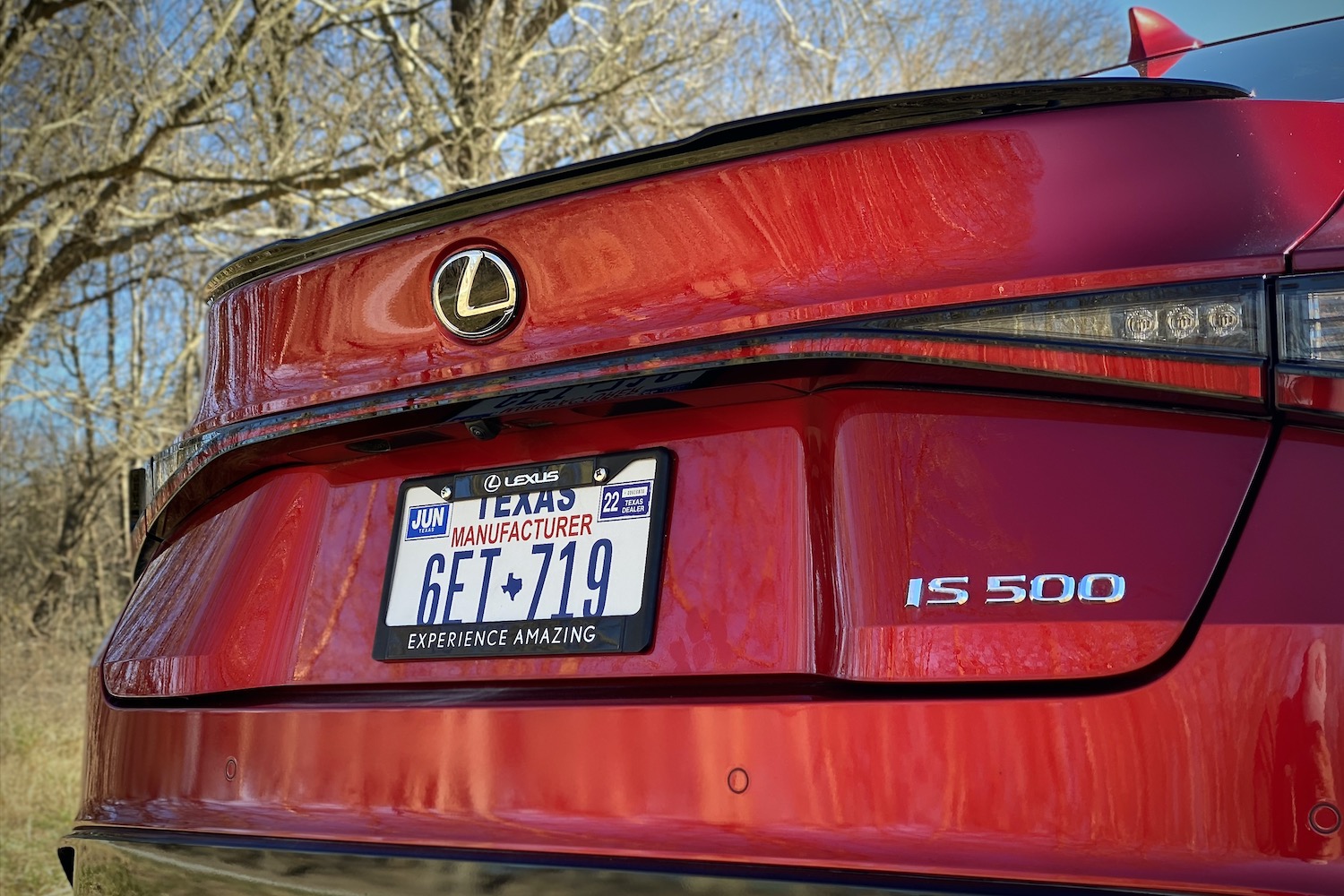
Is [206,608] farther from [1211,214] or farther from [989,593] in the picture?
[1211,214]

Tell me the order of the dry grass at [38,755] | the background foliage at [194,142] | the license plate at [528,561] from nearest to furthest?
the license plate at [528,561], the dry grass at [38,755], the background foliage at [194,142]

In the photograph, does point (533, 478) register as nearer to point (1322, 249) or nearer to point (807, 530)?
point (807, 530)

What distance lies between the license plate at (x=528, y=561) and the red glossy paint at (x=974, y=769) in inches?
3.8

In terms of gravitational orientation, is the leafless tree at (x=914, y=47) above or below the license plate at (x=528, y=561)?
above

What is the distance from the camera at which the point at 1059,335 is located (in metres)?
1.34

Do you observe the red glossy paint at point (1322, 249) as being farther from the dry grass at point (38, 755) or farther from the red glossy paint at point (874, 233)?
the dry grass at point (38, 755)

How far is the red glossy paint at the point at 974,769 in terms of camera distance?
3.94ft

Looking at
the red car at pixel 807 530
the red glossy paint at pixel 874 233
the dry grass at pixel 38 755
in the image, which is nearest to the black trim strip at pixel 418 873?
the red car at pixel 807 530

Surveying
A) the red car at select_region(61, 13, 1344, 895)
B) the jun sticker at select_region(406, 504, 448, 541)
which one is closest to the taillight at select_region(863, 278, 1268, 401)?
the red car at select_region(61, 13, 1344, 895)

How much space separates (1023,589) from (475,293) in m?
0.84

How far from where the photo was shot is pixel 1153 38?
2.79 meters

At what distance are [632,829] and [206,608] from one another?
2.96ft

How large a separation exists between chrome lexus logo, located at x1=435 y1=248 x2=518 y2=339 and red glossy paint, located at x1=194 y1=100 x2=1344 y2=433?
0.02 meters

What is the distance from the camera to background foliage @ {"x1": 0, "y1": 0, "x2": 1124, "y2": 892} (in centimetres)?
699
